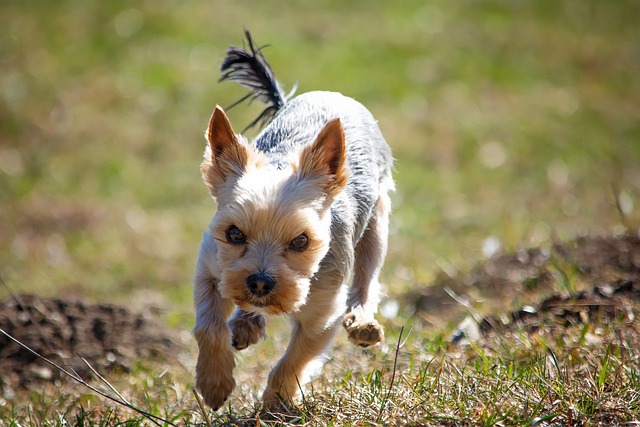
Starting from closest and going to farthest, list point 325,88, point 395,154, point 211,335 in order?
point 211,335 < point 395,154 < point 325,88

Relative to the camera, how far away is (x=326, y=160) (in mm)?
4453

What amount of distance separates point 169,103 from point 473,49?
6488mm

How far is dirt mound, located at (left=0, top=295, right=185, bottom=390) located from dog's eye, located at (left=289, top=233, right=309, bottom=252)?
219cm

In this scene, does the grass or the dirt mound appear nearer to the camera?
the grass

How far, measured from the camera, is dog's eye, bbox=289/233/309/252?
4.23 metres

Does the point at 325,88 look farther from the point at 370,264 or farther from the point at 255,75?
the point at 370,264

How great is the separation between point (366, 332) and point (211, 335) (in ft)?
3.05

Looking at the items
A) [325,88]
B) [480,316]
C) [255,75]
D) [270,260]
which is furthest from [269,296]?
[325,88]

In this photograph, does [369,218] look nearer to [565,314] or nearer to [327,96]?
[327,96]

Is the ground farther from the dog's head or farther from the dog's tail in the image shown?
the dog's tail

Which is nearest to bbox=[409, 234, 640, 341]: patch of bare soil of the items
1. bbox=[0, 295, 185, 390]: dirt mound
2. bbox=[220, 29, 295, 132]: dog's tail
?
bbox=[220, 29, 295, 132]: dog's tail

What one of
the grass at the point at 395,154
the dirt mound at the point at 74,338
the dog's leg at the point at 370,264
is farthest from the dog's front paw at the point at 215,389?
the dirt mound at the point at 74,338

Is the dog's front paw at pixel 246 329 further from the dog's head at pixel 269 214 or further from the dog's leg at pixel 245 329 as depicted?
the dog's head at pixel 269 214

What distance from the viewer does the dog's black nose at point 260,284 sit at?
13.3ft
